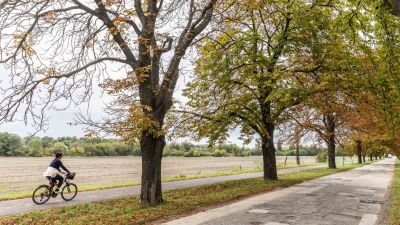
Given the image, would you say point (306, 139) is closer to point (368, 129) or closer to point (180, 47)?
point (368, 129)

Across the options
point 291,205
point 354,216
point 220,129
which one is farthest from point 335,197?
point 220,129

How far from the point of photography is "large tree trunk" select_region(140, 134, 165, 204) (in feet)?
41.2

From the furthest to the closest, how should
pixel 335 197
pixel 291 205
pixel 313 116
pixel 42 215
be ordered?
1. pixel 313 116
2. pixel 335 197
3. pixel 291 205
4. pixel 42 215

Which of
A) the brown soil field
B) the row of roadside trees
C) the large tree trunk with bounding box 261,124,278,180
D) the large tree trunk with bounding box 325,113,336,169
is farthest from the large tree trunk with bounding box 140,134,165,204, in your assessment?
the large tree trunk with bounding box 325,113,336,169

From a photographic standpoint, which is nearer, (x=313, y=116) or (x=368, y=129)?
(x=368, y=129)

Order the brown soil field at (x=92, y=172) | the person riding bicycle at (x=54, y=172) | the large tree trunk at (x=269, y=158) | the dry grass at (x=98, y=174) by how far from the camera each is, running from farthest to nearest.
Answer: the brown soil field at (x=92, y=172), the large tree trunk at (x=269, y=158), the dry grass at (x=98, y=174), the person riding bicycle at (x=54, y=172)

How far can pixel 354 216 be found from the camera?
1051 cm

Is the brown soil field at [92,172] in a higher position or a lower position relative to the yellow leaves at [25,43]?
lower

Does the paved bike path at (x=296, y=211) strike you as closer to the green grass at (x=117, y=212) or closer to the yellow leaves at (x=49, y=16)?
the green grass at (x=117, y=212)

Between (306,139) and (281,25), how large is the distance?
2020 centimetres

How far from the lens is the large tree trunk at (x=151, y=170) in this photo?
12.6 meters

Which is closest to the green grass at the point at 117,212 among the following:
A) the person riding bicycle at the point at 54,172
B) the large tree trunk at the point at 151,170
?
the large tree trunk at the point at 151,170

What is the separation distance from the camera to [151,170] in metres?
12.7

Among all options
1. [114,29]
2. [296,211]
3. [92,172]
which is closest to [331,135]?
[92,172]
